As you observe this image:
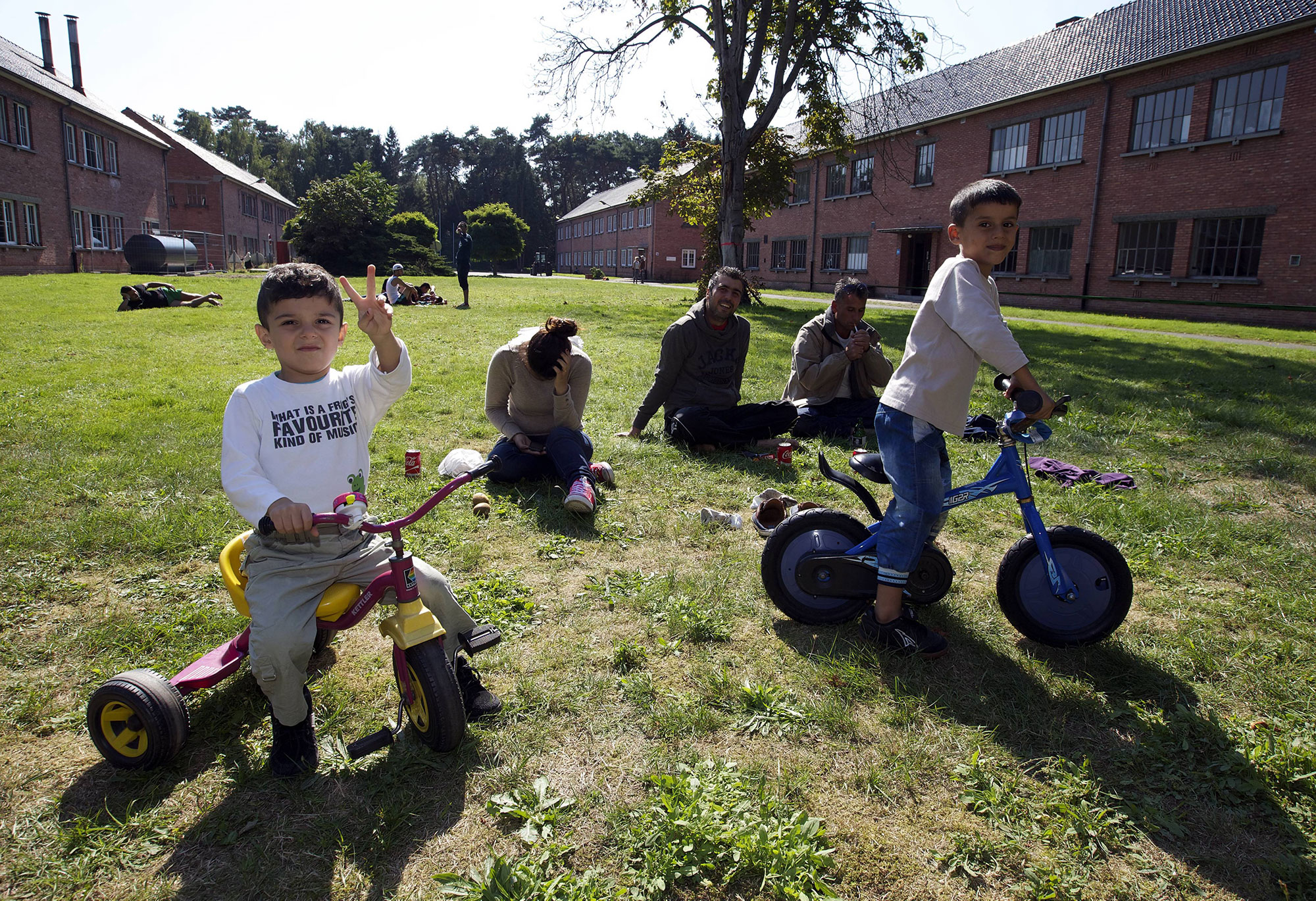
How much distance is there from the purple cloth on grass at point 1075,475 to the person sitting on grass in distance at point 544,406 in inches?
131

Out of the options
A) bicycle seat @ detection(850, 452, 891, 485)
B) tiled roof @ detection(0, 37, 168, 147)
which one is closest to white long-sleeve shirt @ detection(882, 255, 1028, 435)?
bicycle seat @ detection(850, 452, 891, 485)

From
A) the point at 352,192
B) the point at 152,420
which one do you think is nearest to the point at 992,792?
the point at 152,420

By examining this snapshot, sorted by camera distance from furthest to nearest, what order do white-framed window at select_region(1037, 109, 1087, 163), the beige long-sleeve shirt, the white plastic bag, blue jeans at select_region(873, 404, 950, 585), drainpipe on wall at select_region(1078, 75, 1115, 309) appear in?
white-framed window at select_region(1037, 109, 1087, 163) < drainpipe on wall at select_region(1078, 75, 1115, 309) < the white plastic bag < the beige long-sleeve shirt < blue jeans at select_region(873, 404, 950, 585)

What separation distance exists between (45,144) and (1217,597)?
1522 inches

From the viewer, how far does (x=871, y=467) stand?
11.3 feet

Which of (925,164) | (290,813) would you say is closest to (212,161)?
(925,164)

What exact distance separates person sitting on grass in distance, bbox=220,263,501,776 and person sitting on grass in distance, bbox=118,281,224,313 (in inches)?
648

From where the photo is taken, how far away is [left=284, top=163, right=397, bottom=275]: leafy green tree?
4034 cm

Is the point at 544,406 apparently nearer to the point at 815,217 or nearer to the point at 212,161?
the point at 815,217

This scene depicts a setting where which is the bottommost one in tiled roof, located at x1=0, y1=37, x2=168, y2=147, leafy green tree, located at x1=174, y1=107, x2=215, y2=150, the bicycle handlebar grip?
the bicycle handlebar grip

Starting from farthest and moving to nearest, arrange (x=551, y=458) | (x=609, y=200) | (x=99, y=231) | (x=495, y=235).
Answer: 1. (x=609, y=200)
2. (x=495, y=235)
3. (x=99, y=231)
4. (x=551, y=458)

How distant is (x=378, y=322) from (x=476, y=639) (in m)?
1.24

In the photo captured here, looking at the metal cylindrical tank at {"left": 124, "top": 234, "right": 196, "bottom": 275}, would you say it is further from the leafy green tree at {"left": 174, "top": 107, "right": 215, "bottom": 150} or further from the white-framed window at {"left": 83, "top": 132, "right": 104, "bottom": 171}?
the leafy green tree at {"left": 174, "top": 107, "right": 215, "bottom": 150}

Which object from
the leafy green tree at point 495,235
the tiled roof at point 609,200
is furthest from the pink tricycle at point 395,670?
the leafy green tree at point 495,235
